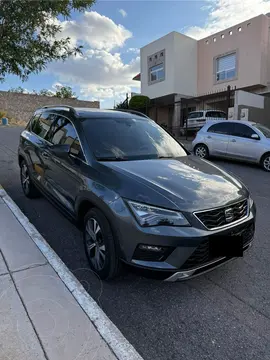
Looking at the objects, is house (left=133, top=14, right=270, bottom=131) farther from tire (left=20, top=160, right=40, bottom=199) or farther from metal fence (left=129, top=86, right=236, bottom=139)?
tire (left=20, top=160, right=40, bottom=199)

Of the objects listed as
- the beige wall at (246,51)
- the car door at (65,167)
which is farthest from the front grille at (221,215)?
the beige wall at (246,51)

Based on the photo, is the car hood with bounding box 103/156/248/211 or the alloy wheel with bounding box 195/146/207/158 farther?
the alloy wheel with bounding box 195/146/207/158

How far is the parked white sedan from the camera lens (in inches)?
339

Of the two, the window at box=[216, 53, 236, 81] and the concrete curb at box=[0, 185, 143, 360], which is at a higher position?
the window at box=[216, 53, 236, 81]

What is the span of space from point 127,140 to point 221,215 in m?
1.69

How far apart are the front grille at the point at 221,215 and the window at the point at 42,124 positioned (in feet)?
10.2

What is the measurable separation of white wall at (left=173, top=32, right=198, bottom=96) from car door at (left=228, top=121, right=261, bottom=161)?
400 inches

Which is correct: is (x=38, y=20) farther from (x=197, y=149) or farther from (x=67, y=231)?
(x=197, y=149)

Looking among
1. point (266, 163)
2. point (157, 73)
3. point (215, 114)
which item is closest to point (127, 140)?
point (266, 163)

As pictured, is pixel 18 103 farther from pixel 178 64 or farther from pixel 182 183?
pixel 182 183

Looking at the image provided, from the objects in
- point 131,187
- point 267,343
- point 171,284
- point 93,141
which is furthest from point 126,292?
point 93,141

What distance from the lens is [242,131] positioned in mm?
9148

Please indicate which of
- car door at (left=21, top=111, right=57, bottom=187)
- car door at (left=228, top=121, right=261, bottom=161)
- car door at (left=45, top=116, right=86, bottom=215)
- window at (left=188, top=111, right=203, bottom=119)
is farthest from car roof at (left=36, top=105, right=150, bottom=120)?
window at (left=188, top=111, right=203, bottom=119)

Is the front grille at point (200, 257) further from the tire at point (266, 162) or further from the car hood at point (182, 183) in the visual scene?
the tire at point (266, 162)
